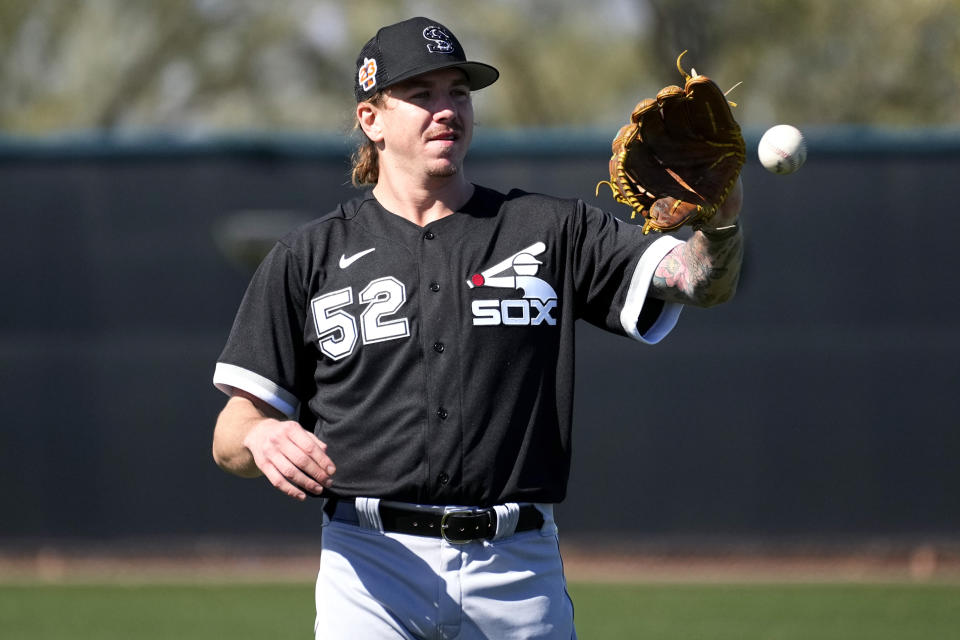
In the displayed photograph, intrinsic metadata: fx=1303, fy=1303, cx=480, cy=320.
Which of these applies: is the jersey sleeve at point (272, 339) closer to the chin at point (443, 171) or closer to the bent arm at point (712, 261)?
the chin at point (443, 171)

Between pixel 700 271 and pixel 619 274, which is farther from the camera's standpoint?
pixel 619 274

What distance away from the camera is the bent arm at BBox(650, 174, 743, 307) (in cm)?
270

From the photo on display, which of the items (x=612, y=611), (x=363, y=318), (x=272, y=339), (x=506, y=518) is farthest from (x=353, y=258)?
(x=612, y=611)

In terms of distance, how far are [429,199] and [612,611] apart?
471 centimetres

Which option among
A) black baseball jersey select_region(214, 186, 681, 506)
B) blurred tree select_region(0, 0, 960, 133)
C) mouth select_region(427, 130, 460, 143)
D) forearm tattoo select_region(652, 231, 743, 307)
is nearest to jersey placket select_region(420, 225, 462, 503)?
black baseball jersey select_region(214, 186, 681, 506)

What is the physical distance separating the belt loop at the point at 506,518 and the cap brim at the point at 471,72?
99cm

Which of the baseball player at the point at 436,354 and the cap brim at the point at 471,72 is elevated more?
the cap brim at the point at 471,72

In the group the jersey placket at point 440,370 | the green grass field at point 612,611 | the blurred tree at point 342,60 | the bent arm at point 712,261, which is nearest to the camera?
the bent arm at point 712,261

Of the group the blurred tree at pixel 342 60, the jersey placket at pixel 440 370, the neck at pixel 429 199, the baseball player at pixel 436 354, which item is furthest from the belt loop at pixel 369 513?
the blurred tree at pixel 342 60

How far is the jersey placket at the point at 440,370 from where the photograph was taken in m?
2.80

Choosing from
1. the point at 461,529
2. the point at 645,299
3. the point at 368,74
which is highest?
the point at 368,74

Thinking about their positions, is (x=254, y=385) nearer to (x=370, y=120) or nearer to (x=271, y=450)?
(x=271, y=450)

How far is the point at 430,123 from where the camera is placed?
2.99 metres

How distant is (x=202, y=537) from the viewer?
9.17 meters
